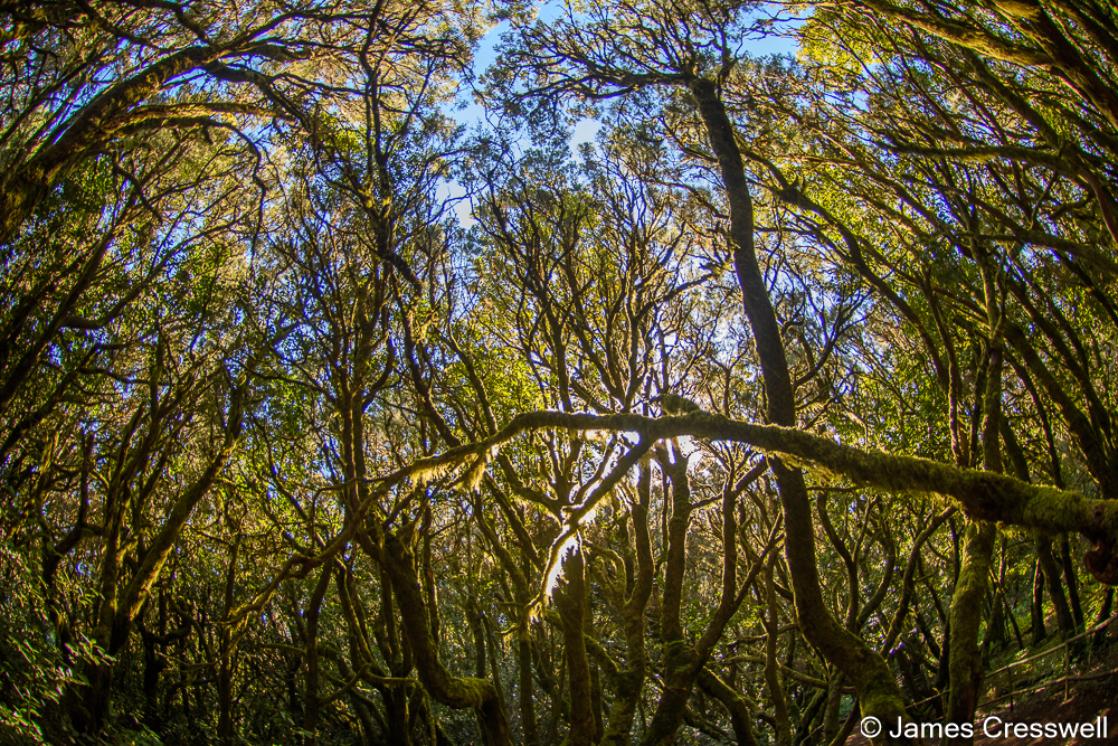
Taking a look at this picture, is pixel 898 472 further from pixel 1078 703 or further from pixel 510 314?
pixel 510 314

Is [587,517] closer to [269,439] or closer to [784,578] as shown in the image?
[269,439]

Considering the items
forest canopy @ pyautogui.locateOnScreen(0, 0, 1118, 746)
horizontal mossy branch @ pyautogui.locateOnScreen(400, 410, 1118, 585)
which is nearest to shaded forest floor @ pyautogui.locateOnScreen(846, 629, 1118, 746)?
forest canopy @ pyautogui.locateOnScreen(0, 0, 1118, 746)

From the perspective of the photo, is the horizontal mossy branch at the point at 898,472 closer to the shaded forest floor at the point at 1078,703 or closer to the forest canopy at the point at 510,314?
the forest canopy at the point at 510,314

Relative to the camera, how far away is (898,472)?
3.62m

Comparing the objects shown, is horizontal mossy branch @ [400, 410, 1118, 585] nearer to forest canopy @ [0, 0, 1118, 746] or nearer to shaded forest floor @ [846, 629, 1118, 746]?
forest canopy @ [0, 0, 1118, 746]

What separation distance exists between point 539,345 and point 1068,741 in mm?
7442

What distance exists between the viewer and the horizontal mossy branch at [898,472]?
2893 mm

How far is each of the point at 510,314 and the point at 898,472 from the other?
25.6ft

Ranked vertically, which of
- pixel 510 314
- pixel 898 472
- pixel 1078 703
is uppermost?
pixel 510 314

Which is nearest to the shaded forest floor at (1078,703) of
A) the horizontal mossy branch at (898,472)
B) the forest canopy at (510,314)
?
the forest canopy at (510,314)

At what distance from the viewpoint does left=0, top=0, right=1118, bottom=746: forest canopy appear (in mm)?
6695

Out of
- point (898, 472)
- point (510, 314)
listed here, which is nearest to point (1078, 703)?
point (898, 472)

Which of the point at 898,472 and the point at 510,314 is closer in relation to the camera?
the point at 898,472

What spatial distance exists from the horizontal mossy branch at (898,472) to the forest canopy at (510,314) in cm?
56
